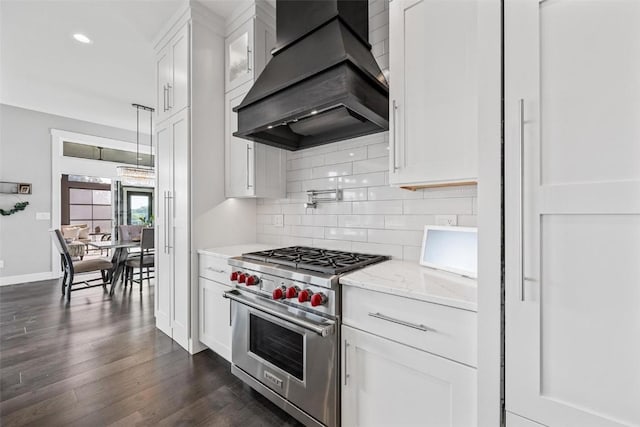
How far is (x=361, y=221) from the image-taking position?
81.5 inches

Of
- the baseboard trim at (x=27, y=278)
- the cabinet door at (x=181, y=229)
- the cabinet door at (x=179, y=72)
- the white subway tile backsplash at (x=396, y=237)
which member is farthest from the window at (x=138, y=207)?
the white subway tile backsplash at (x=396, y=237)

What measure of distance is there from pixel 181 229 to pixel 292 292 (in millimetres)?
1441

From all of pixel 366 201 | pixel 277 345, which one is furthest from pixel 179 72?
pixel 277 345

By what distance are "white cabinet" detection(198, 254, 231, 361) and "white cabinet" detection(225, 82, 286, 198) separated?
642 mm

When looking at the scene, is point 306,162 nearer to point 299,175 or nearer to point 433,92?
point 299,175

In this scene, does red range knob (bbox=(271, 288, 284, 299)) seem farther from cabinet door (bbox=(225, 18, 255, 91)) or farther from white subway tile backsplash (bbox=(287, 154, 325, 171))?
cabinet door (bbox=(225, 18, 255, 91))

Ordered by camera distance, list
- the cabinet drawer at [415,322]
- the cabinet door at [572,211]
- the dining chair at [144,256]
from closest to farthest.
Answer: the cabinet door at [572,211], the cabinet drawer at [415,322], the dining chair at [144,256]

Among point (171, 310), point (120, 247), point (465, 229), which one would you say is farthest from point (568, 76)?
point (120, 247)

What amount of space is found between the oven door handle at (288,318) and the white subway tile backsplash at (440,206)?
88cm

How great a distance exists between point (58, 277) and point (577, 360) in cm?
689

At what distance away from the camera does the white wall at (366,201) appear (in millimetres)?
1741

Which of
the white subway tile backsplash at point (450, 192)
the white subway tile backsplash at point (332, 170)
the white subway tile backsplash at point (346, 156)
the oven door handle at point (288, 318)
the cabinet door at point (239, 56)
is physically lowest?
the oven door handle at point (288, 318)

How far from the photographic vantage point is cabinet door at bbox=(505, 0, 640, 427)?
76 centimetres

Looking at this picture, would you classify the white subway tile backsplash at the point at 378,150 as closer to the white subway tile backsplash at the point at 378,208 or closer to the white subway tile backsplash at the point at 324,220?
the white subway tile backsplash at the point at 378,208
